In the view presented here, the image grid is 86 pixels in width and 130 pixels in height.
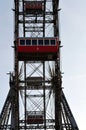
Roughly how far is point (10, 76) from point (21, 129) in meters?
5.09

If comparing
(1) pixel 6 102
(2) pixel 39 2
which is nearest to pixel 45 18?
(2) pixel 39 2

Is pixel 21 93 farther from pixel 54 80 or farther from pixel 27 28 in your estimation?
pixel 27 28

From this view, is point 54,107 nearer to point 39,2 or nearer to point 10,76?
point 10,76

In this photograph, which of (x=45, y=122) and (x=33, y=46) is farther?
(x=45, y=122)

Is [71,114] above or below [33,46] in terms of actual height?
below

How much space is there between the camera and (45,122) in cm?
4925

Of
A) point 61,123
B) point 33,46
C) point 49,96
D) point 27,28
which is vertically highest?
point 27,28

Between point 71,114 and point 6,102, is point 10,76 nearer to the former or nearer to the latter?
point 6,102

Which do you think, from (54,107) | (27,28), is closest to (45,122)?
(54,107)

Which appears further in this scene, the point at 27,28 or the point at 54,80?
the point at 27,28

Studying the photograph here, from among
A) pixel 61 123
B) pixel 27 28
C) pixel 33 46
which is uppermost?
pixel 27 28

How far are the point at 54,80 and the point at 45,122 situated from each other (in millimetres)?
4050

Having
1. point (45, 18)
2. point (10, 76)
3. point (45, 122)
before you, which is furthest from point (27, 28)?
point (45, 122)

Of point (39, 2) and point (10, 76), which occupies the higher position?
point (39, 2)
